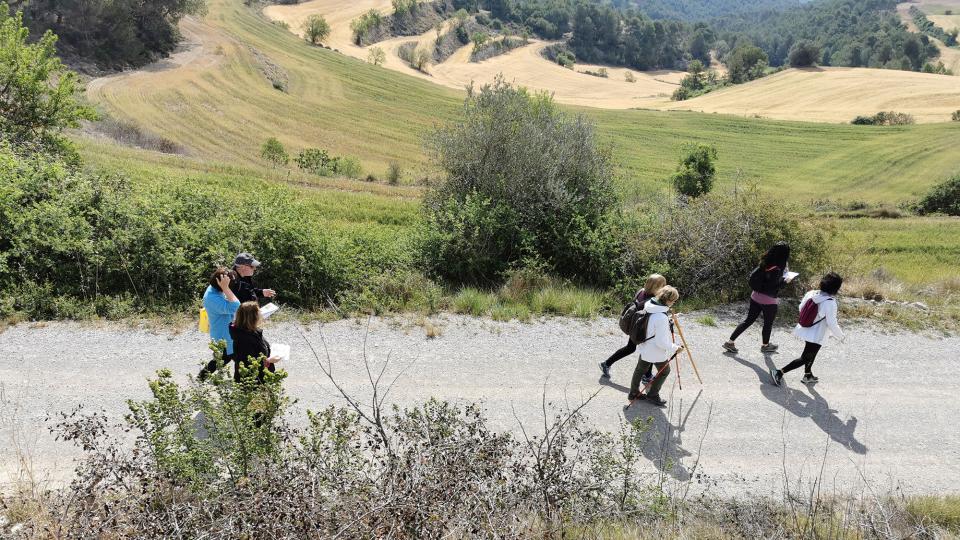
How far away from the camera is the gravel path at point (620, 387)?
666cm

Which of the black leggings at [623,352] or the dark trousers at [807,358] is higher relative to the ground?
the dark trousers at [807,358]

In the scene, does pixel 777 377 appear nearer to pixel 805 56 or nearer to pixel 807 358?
pixel 807 358

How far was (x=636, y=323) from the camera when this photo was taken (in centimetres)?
758

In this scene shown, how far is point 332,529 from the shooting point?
421cm

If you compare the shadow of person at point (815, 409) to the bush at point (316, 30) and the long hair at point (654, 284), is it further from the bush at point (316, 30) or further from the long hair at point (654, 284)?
the bush at point (316, 30)

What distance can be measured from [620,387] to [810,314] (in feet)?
9.37

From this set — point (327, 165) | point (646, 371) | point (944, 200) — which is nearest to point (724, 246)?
point (646, 371)

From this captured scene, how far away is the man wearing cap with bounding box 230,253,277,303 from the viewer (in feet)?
24.5

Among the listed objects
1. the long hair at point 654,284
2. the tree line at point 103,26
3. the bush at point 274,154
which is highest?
the tree line at point 103,26

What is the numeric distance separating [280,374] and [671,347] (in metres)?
4.79

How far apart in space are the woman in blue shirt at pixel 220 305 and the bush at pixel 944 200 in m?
39.9

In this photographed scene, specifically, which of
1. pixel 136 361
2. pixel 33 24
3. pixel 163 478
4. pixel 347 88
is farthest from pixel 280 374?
pixel 347 88

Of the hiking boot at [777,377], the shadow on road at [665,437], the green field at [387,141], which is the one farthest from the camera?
the green field at [387,141]

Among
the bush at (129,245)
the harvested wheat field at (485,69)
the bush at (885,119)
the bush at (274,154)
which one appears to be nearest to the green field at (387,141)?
the bush at (274,154)
